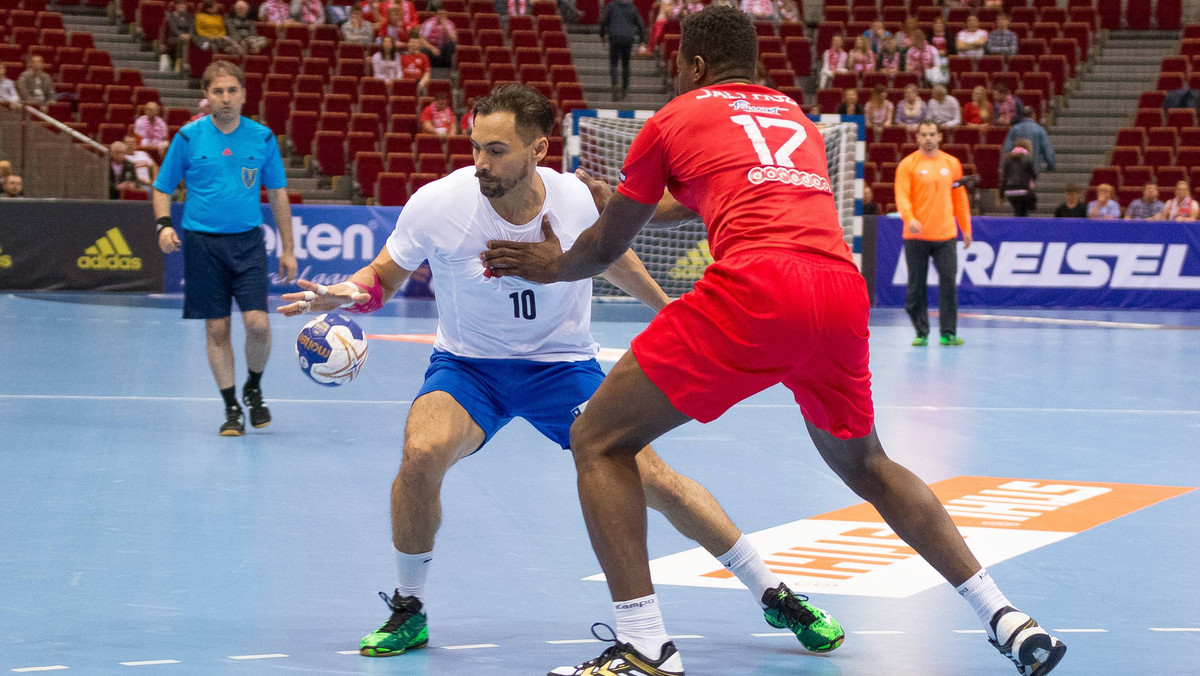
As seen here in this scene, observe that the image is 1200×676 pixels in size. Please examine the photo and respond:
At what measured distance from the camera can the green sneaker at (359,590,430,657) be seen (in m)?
3.86

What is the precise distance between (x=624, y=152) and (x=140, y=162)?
20.8ft

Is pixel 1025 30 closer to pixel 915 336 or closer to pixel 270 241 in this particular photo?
pixel 915 336

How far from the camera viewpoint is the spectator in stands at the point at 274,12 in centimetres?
2186

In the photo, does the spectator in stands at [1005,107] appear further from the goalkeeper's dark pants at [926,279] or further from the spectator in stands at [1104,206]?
the goalkeeper's dark pants at [926,279]

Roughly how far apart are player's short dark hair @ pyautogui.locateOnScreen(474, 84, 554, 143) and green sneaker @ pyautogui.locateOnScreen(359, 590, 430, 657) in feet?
4.63

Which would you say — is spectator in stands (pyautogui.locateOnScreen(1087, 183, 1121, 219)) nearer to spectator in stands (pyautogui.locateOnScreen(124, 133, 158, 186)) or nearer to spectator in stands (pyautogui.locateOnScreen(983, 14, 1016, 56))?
spectator in stands (pyautogui.locateOnScreen(983, 14, 1016, 56))

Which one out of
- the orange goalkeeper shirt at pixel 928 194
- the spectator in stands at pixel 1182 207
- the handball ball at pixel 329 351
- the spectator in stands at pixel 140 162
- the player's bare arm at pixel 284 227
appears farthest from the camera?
the spectator in stands at pixel 140 162

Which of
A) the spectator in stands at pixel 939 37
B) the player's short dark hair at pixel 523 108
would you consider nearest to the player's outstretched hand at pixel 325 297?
the player's short dark hair at pixel 523 108

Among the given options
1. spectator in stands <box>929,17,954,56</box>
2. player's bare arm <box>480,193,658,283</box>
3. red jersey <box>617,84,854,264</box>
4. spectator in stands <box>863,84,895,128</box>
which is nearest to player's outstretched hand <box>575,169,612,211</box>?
player's bare arm <box>480,193,658,283</box>

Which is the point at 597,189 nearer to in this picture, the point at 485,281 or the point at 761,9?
the point at 485,281

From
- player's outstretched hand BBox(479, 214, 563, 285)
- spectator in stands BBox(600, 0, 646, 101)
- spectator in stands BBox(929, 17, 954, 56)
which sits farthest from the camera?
spectator in stands BBox(929, 17, 954, 56)

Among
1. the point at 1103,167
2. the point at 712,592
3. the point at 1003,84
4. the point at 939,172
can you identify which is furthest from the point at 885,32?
the point at 712,592

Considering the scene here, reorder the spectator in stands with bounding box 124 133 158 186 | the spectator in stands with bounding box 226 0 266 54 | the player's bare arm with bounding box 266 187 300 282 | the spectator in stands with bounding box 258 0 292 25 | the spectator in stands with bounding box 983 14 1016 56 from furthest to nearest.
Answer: the spectator in stands with bounding box 983 14 1016 56 < the spectator in stands with bounding box 258 0 292 25 < the spectator in stands with bounding box 226 0 266 54 < the spectator in stands with bounding box 124 133 158 186 < the player's bare arm with bounding box 266 187 300 282

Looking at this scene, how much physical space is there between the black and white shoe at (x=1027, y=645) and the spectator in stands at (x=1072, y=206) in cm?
1464
